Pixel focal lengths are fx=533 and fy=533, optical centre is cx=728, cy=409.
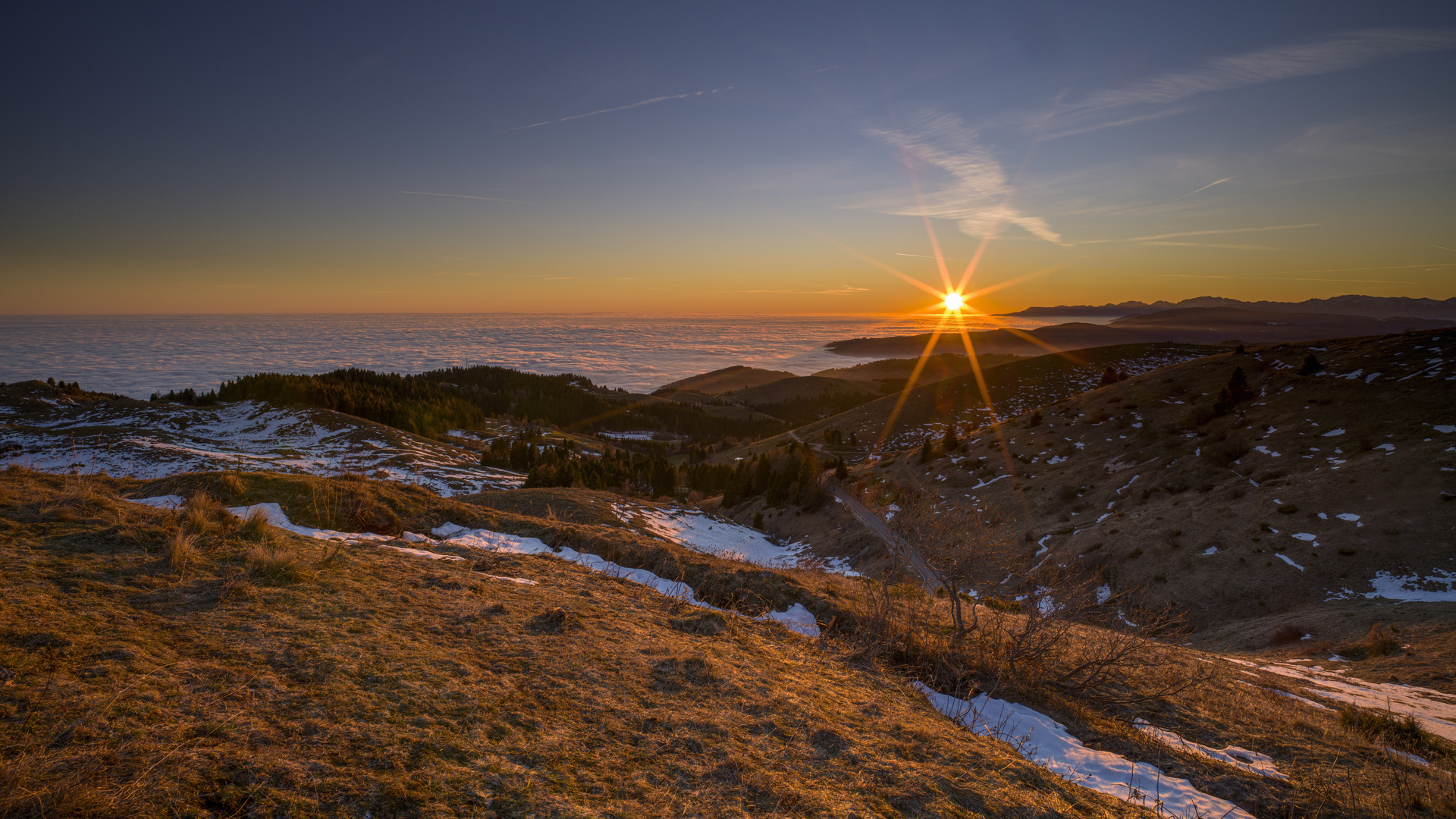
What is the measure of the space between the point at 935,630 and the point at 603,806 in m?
6.94

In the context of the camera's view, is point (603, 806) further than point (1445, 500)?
No

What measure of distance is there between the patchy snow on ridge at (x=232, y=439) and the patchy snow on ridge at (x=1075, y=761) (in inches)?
1453

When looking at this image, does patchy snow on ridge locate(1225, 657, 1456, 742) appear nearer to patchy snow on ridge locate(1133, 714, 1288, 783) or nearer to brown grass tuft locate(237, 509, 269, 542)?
patchy snow on ridge locate(1133, 714, 1288, 783)

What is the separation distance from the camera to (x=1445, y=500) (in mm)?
21844

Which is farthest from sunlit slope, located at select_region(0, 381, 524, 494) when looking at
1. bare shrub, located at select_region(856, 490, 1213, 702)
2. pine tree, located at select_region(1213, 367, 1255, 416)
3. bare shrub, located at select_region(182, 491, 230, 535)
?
pine tree, located at select_region(1213, 367, 1255, 416)

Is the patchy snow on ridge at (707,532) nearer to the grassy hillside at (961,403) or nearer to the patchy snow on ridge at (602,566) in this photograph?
the patchy snow on ridge at (602,566)

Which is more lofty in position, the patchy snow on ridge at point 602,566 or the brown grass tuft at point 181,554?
the brown grass tuft at point 181,554

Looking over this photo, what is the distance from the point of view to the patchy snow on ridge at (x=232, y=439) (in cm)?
3991

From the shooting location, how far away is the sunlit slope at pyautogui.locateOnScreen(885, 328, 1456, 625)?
70.8 ft

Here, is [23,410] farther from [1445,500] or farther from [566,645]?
[1445,500]

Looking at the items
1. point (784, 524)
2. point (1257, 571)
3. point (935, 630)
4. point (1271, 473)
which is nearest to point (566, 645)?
point (935, 630)

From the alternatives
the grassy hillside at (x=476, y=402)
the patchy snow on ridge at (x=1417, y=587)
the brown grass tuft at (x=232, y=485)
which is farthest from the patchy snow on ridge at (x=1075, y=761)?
the grassy hillside at (x=476, y=402)

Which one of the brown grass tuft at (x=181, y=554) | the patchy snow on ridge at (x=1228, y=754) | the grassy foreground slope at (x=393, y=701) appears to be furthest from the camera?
the patchy snow on ridge at (x=1228, y=754)

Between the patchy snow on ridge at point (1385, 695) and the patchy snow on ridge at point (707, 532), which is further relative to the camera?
the patchy snow on ridge at point (707, 532)
